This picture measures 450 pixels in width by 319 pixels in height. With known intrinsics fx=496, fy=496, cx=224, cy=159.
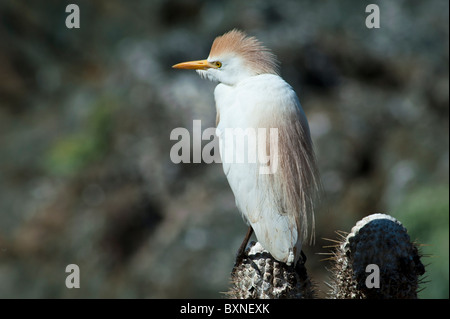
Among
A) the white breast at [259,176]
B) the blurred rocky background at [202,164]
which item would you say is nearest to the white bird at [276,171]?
the white breast at [259,176]

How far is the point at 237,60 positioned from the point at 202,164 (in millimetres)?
2523

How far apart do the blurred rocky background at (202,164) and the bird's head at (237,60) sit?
2120 millimetres

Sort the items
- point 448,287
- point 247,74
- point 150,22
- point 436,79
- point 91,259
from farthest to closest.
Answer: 1. point 150,22
2. point 436,79
3. point 91,259
4. point 448,287
5. point 247,74

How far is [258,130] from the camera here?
1742 mm

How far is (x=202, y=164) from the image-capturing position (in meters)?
4.39

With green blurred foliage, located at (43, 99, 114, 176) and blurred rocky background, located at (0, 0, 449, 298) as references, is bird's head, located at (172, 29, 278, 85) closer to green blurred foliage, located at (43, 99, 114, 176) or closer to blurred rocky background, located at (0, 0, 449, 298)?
blurred rocky background, located at (0, 0, 449, 298)

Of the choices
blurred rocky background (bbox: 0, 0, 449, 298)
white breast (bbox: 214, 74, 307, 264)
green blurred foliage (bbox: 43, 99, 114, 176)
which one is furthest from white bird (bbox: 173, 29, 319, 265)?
green blurred foliage (bbox: 43, 99, 114, 176)

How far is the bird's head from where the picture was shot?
1.90 metres

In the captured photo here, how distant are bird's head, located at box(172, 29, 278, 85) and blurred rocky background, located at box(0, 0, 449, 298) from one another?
2120mm

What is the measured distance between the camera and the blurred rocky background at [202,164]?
395cm

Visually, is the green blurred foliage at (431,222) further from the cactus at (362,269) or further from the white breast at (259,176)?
the white breast at (259,176)
